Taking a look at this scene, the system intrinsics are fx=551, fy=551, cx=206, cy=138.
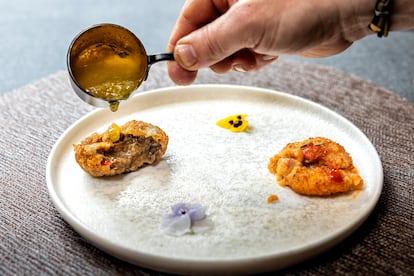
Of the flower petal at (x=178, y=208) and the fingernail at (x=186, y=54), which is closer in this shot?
the flower petal at (x=178, y=208)

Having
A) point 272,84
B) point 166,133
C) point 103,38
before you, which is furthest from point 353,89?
point 103,38

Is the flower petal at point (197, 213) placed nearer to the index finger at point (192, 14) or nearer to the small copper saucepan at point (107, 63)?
the small copper saucepan at point (107, 63)

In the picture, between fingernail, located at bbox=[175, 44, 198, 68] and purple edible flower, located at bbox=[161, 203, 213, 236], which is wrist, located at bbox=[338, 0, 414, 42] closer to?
fingernail, located at bbox=[175, 44, 198, 68]

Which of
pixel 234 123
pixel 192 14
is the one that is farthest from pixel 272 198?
pixel 192 14

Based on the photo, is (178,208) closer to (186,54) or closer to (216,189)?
(216,189)

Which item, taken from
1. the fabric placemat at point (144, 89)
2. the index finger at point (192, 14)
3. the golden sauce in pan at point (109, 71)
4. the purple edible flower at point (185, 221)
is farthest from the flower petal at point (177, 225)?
the index finger at point (192, 14)

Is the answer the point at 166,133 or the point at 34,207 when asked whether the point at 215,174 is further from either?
the point at 34,207
